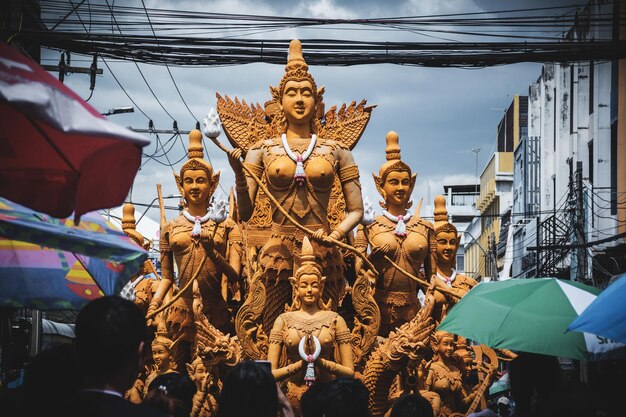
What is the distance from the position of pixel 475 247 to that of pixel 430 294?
182 ft

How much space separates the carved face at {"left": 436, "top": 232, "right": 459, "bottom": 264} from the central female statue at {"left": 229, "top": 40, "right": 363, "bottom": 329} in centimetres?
234

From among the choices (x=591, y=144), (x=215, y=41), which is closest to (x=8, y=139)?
(x=215, y=41)

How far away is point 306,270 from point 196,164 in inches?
104

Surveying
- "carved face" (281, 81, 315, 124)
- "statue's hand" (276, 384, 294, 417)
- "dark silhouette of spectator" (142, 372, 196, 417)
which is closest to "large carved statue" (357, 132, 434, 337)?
"carved face" (281, 81, 315, 124)

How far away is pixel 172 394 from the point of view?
277 inches

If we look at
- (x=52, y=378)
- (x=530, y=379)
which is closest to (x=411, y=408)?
(x=530, y=379)

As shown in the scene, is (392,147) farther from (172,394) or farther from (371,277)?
(172,394)

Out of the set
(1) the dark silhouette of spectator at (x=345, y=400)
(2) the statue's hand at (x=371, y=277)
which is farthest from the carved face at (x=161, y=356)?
(1) the dark silhouette of spectator at (x=345, y=400)

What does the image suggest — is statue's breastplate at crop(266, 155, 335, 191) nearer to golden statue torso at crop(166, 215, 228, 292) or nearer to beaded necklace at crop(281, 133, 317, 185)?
beaded necklace at crop(281, 133, 317, 185)

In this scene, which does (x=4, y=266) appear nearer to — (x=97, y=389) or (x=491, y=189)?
(x=97, y=389)

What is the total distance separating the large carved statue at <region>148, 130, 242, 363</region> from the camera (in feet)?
43.1

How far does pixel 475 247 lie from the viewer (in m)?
66.5

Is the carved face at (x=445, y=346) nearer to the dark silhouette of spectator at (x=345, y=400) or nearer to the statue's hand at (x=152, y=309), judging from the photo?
the statue's hand at (x=152, y=309)

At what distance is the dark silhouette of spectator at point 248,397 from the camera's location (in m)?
5.56
